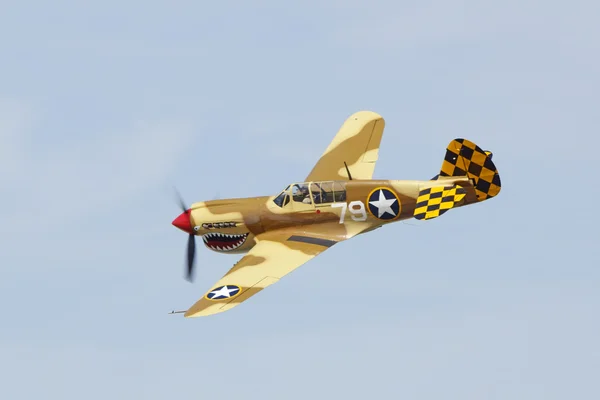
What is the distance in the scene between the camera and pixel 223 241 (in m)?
33.1

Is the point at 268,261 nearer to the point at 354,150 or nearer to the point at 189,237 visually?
the point at 189,237

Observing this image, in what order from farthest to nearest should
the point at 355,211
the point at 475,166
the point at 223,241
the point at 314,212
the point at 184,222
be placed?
1. the point at 184,222
2. the point at 223,241
3. the point at 314,212
4. the point at 355,211
5. the point at 475,166

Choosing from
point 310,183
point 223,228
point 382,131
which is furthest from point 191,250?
point 382,131

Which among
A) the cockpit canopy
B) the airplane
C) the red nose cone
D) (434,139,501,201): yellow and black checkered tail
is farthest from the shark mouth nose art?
(434,139,501,201): yellow and black checkered tail

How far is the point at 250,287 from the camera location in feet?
97.1

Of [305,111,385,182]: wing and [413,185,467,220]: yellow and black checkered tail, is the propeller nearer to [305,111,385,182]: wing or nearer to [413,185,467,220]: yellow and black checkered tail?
[305,111,385,182]: wing

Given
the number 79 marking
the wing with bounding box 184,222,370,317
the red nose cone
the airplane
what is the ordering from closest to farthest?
the wing with bounding box 184,222,370,317 → the airplane → the number 79 marking → the red nose cone

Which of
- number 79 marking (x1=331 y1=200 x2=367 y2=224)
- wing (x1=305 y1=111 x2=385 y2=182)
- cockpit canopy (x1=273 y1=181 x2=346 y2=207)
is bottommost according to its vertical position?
number 79 marking (x1=331 y1=200 x2=367 y2=224)

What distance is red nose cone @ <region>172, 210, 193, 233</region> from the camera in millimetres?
33281

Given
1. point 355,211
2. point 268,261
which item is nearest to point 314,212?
point 355,211

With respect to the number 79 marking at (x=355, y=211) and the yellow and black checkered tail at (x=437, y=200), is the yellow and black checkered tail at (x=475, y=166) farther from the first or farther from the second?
the number 79 marking at (x=355, y=211)

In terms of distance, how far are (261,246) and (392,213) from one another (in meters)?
3.16

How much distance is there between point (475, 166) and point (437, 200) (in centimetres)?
117

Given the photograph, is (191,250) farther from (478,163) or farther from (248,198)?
(478,163)
